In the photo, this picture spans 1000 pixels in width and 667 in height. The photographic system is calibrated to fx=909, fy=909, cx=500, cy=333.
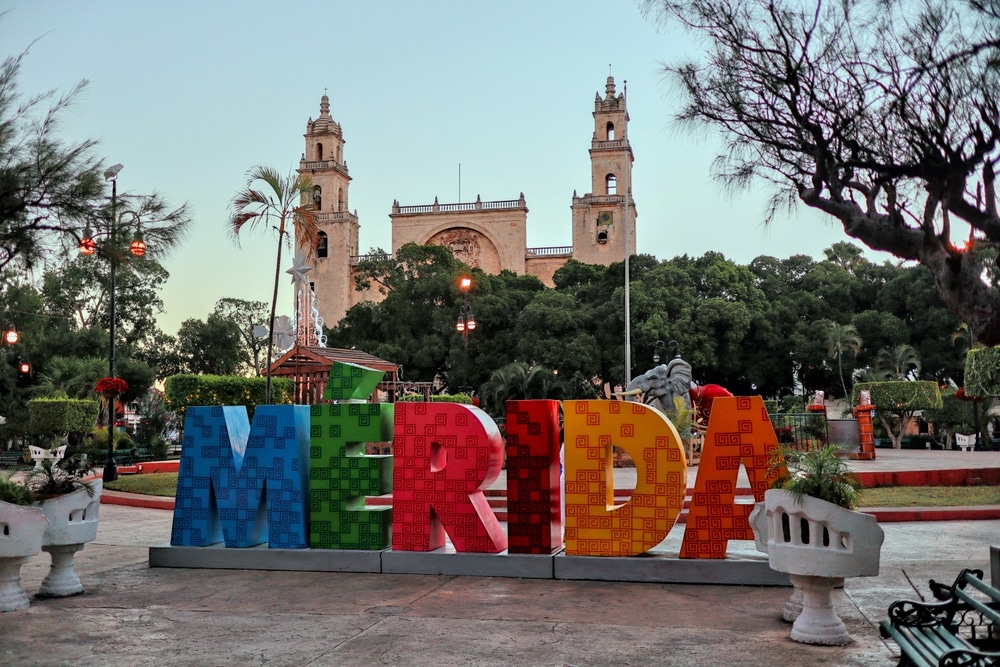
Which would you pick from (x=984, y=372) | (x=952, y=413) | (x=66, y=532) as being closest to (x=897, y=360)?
(x=952, y=413)

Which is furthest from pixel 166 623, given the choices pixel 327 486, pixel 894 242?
pixel 894 242

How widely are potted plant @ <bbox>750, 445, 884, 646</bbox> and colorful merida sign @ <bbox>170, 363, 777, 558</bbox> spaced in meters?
1.69

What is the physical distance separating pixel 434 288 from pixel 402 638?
4442 centimetres

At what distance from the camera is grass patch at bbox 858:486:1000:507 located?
13.7 metres

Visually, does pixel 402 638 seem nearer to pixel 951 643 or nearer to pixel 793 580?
pixel 793 580

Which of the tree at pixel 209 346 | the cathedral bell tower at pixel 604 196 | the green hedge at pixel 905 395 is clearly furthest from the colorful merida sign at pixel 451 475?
the cathedral bell tower at pixel 604 196

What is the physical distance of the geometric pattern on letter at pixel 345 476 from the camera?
9234mm

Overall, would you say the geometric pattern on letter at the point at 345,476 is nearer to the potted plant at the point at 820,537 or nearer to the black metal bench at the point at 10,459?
the potted plant at the point at 820,537

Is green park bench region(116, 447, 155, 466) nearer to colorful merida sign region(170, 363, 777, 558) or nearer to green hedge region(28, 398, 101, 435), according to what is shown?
green hedge region(28, 398, 101, 435)

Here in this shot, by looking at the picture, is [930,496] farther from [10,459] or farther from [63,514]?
[10,459]

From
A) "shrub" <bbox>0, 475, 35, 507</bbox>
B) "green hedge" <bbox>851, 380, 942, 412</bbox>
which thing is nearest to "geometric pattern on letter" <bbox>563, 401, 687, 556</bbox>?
"shrub" <bbox>0, 475, 35, 507</bbox>

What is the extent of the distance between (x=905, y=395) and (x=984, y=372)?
11790 millimetres

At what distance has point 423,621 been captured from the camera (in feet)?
22.7

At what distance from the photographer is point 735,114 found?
31.1 feet
